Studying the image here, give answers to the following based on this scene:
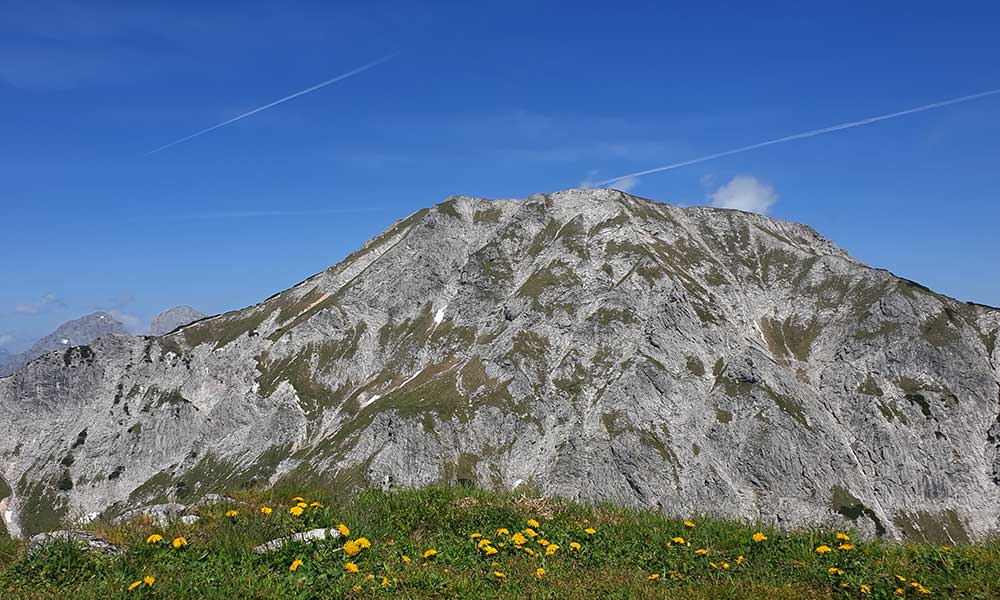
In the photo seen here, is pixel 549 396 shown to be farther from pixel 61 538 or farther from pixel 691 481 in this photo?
pixel 61 538

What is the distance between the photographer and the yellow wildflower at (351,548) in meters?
10.1

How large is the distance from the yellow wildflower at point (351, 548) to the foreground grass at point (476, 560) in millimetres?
93

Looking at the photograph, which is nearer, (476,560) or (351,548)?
(351,548)

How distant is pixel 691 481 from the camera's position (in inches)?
6531

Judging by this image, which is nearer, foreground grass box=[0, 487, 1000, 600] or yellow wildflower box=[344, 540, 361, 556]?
foreground grass box=[0, 487, 1000, 600]

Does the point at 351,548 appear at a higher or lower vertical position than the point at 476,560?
higher

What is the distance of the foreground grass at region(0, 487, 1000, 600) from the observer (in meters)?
8.93

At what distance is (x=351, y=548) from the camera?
10.1 meters

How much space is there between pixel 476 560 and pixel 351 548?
2.33m

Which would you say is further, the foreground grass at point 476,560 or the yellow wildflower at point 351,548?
the yellow wildflower at point 351,548

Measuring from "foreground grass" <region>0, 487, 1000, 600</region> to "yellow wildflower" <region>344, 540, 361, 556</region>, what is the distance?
9 cm

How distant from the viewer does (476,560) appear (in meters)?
10.6

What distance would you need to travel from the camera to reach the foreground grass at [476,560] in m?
8.93

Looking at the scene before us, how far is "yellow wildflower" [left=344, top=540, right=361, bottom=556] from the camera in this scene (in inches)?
397
